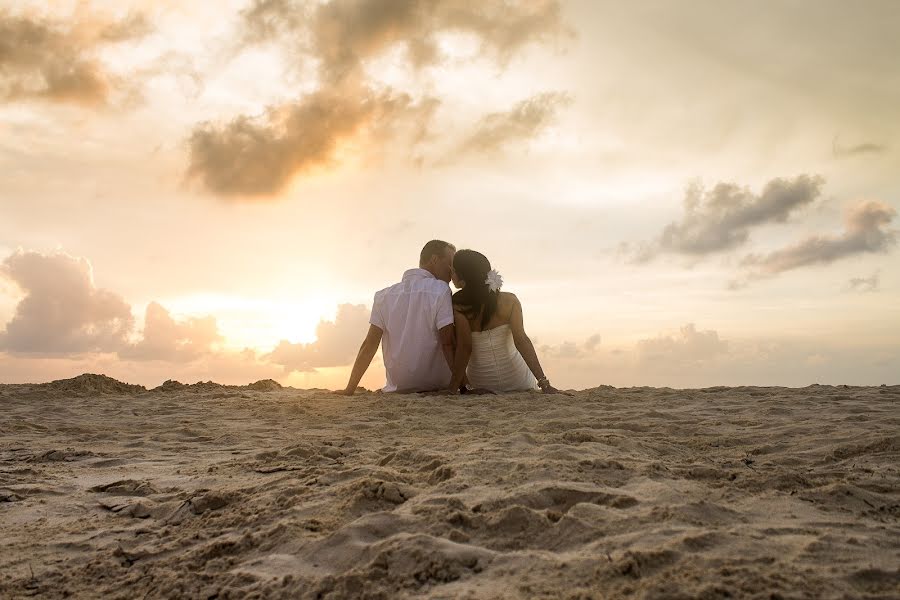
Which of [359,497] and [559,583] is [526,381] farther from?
[559,583]

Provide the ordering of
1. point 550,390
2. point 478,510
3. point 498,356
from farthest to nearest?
point 498,356 < point 550,390 < point 478,510

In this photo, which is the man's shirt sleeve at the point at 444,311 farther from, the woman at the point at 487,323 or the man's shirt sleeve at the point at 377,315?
the man's shirt sleeve at the point at 377,315

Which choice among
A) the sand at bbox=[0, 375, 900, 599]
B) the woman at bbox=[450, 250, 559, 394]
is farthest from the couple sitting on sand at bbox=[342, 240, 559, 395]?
the sand at bbox=[0, 375, 900, 599]

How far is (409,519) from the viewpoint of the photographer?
2346 millimetres

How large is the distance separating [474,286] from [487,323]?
463mm

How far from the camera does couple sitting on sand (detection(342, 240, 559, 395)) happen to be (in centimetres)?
704

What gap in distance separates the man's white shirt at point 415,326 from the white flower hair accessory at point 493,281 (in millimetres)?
477

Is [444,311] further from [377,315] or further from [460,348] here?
[377,315]

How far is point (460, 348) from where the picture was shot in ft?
23.0

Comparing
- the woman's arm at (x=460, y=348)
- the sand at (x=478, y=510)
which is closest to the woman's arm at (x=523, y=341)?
the woman's arm at (x=460, y=348)

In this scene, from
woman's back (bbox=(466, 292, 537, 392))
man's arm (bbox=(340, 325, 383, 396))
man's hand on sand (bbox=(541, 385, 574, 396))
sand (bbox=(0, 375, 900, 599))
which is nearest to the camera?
sand (bbox=(0, 375, 900, 599))

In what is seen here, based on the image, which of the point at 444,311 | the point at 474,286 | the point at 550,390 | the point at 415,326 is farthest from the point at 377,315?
the point at 550,390

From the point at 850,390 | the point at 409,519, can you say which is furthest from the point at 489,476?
the point at 850,390

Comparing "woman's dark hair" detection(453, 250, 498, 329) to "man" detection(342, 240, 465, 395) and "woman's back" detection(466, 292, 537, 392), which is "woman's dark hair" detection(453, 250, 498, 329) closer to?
"woman's back" detection(466, 292, 537, 392)
